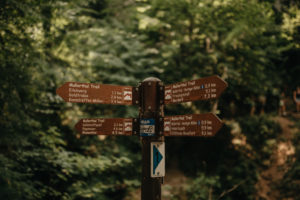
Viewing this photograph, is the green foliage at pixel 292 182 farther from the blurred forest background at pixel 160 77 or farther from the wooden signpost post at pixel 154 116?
the wooden signpost post at pixel 154 116

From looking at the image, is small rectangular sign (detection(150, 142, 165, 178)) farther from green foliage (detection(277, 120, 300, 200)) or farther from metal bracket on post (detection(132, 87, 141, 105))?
green foliage (detection(277, 120, 300, 200))

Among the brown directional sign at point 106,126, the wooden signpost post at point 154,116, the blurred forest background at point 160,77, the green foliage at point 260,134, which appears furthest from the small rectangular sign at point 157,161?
the green foliage at point 260,134

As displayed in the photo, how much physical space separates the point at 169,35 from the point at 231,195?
587cm

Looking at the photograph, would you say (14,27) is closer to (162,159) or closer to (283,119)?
(162,159)

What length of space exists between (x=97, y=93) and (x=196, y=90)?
1.03 metres

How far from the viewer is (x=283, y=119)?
12.2 metres

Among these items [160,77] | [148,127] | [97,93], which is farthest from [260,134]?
[97,93]

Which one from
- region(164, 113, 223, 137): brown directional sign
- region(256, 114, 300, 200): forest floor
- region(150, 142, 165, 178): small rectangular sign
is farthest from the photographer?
region(256, 114, 300, 200): forest floor

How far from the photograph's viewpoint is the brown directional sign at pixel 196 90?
2.36 m

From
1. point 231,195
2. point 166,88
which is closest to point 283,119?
point 231,195

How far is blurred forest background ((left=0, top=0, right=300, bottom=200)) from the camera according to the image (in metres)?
5.63

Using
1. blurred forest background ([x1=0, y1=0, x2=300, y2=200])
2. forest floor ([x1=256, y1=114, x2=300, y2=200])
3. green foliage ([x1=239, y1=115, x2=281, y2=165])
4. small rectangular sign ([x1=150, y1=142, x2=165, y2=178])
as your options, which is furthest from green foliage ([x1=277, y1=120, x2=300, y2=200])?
small rectangular sign ([x1=150, y1=142, x2=165, y2=178])

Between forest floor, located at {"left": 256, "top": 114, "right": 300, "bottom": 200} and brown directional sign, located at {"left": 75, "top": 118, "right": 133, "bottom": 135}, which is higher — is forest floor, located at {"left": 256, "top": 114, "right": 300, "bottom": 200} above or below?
below

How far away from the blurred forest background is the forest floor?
4 cm
